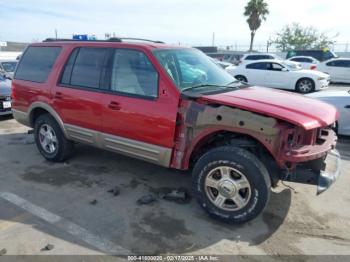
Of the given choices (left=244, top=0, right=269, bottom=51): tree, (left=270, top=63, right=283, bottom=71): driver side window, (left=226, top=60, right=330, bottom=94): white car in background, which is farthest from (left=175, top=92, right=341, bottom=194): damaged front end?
(left=244, top=0, right=269, bottom=51): tree

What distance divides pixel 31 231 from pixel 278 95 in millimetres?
3179

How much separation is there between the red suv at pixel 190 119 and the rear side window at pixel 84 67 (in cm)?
2

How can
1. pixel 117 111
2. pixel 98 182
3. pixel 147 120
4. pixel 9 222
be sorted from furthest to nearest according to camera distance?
1. pixel 98 182
2. pixel 117 111
3. pixel 147 120
4. pixel 9 222

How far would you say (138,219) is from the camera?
3711 millimetres

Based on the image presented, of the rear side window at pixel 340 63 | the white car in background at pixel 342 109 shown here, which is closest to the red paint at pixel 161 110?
the white car in background at pixel 342 109

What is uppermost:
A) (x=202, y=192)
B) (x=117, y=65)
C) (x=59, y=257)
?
(x=117, y=65)

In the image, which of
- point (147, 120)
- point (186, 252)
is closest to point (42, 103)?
point (147, 120)

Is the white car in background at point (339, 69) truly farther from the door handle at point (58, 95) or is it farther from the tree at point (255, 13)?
the tree at point (255, 13)

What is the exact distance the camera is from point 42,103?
17.1 feet

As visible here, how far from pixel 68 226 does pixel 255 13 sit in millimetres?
42522

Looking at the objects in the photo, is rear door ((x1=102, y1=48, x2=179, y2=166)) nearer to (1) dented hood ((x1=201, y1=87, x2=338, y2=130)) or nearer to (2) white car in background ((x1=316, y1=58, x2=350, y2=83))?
(1) dented hood ((x1=201, y1=87, x2=338, y2=130))

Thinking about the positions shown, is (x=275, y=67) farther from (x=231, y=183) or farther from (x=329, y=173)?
(x=231, y=183)

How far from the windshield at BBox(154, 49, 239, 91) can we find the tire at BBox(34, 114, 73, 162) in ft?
7.04

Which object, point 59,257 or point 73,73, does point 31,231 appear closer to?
point 59,257
